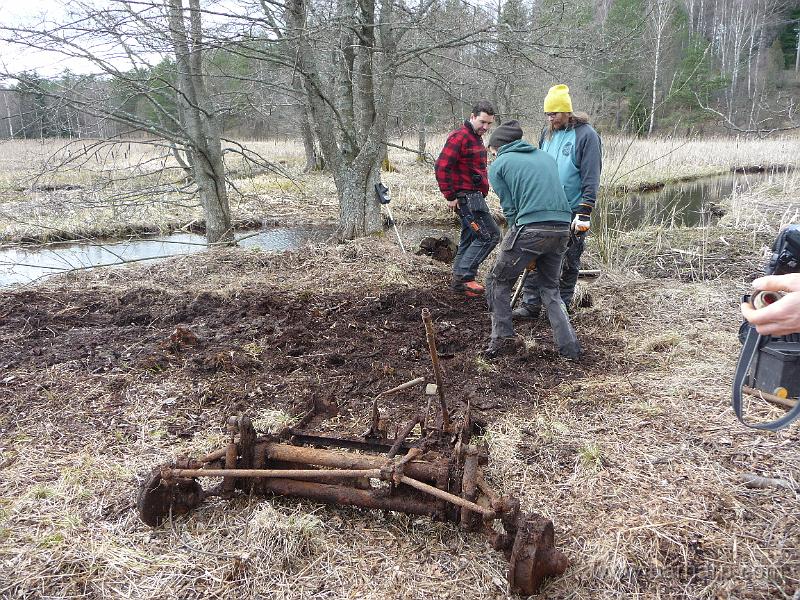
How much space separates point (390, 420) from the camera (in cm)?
364

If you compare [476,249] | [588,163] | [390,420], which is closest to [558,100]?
[588,163]

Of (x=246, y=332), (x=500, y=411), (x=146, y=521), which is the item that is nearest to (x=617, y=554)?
(x=500, y=411)

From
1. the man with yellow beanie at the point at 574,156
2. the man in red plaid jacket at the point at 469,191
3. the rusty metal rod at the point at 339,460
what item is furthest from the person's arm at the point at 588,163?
the rusty metal rod at the point at 339,460

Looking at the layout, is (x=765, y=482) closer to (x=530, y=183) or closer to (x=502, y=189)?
(x=530, y=183)

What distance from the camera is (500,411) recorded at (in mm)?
3850

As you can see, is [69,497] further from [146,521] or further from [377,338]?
[377,338]

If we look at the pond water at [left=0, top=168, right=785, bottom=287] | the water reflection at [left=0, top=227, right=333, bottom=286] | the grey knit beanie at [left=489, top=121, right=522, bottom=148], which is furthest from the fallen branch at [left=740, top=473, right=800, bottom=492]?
the water reflection at [left=0, top=227, right=333, bottom=286]

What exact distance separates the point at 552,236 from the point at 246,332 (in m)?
2.92

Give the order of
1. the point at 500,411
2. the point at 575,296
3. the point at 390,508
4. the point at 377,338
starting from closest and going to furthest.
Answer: the point at 390,508 < the point at 500,411 < the point at 377,338 < the point at 575,296

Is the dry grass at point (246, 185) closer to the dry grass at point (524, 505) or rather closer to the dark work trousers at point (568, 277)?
the dark work trousers at point (568, 277)

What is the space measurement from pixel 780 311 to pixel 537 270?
3124 millimetres

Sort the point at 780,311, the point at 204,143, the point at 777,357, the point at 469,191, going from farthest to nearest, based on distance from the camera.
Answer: the point at 204,143, the point at 469,191, the point at 777,357, the point at 780,311

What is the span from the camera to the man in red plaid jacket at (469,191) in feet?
21.0

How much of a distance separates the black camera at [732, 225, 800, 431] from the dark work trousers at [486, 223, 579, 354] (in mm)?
2453
